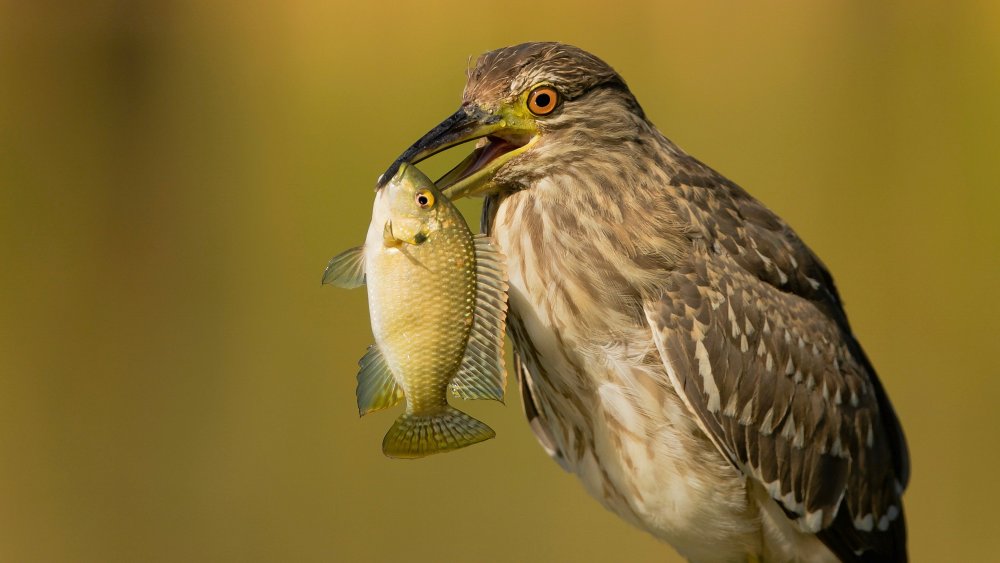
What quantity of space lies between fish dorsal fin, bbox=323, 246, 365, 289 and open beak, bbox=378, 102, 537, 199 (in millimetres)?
407

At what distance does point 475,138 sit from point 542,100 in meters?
0.21

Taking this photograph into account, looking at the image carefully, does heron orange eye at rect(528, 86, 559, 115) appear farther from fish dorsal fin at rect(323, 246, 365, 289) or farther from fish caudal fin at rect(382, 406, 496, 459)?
fish caudal fin at rect(382, 406, 496, 459)

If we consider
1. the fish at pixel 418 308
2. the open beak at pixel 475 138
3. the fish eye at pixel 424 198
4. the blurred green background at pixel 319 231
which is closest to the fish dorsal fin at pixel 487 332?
the fish at pixel 418 308

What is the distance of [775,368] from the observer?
3.55 m

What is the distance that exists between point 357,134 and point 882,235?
3563mm

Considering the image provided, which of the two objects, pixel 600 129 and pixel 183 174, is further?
pixel 183 174

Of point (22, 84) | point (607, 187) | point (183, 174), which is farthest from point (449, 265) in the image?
point (22, 84)

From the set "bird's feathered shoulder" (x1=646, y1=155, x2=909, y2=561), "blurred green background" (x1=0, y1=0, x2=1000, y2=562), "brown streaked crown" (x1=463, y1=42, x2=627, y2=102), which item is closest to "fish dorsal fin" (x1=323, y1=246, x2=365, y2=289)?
"brown streaked crown" (x1=463, y1=42, x2=627, y2=102)

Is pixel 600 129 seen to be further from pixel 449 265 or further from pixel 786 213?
pixel 786 213

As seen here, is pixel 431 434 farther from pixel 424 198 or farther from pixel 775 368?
pixel 775 368

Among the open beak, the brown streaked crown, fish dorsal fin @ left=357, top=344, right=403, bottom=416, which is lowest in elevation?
fish dorsal fin @ left=357, top=344, right=403, bottom=416

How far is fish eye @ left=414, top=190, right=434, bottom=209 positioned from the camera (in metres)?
2.71

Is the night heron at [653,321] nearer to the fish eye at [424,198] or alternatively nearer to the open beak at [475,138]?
the open beak at [475,138]

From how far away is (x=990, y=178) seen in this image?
914 cm
